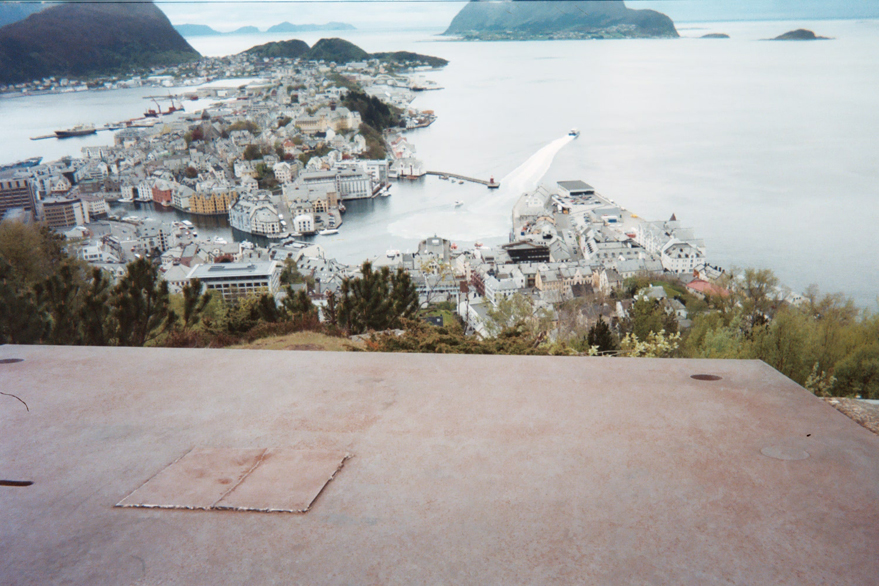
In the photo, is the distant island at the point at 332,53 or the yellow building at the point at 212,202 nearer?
the yellow building at the point at 212,202

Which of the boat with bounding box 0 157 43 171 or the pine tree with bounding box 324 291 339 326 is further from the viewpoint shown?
the boat with bounding box 0 157 43 171

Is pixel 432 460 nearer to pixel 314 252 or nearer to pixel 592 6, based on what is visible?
pixel 314 252

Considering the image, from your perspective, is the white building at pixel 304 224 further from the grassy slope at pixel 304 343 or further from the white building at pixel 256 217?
the grassy slope at pixel 304 343

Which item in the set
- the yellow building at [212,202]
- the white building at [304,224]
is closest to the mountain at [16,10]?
the yellow building at [212,202]

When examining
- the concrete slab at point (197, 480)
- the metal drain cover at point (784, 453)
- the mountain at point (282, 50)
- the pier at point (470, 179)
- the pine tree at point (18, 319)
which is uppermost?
the mountain at point (282, 50)

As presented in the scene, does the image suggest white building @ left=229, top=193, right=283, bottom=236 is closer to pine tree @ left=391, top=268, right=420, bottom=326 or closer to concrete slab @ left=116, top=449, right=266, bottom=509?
pine tree @ left=391, top=268, right=420, bottom=326

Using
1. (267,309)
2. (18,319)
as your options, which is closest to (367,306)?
(267,309)

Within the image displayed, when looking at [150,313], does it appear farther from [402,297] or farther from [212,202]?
[212,202]

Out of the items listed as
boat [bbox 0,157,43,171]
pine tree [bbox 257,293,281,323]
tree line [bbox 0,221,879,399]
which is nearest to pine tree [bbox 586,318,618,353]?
tree line [bbox 0,221,879,399]
